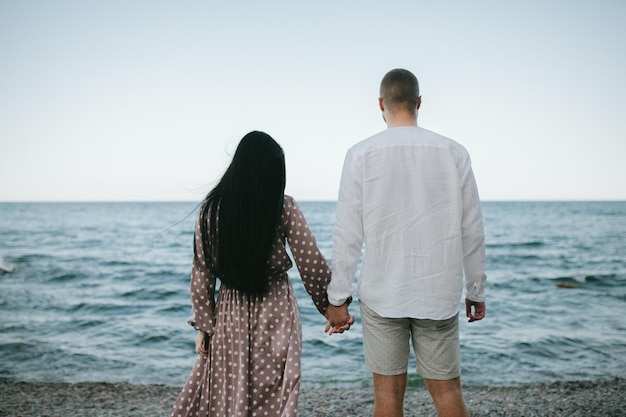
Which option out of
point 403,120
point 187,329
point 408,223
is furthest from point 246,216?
point 187,329

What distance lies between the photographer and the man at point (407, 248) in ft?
8.01

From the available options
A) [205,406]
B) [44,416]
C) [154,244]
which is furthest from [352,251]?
[154,244]

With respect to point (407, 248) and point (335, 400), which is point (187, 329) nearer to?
point (335, 400)

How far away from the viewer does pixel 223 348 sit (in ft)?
8.36

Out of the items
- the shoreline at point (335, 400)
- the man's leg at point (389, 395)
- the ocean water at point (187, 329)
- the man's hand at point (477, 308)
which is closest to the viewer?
the man's leg at point (389, 395)

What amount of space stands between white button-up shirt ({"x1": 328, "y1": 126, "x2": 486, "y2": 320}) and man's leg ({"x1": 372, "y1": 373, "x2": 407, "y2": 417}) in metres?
0.37

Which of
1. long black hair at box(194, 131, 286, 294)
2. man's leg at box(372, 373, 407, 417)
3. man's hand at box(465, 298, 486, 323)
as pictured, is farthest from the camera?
man's hand at box(465, 298, 486, 323)

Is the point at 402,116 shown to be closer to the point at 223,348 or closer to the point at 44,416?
the point at 223,348

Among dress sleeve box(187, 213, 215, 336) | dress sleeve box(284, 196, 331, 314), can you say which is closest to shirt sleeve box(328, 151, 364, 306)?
dress sleeve box(284, 196, 331, 314)

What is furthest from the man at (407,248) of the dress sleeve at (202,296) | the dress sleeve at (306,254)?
the dress sleeve at (202,296)

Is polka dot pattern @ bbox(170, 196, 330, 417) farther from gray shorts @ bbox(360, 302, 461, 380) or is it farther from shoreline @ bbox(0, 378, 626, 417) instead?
shoreline @ bbox(0, 378, 626, 417)

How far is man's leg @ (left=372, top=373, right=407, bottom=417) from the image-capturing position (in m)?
2.54

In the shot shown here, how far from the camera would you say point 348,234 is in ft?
8.30

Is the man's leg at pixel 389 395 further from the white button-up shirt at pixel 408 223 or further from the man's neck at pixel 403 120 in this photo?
the man's neck at pixel 403 120
